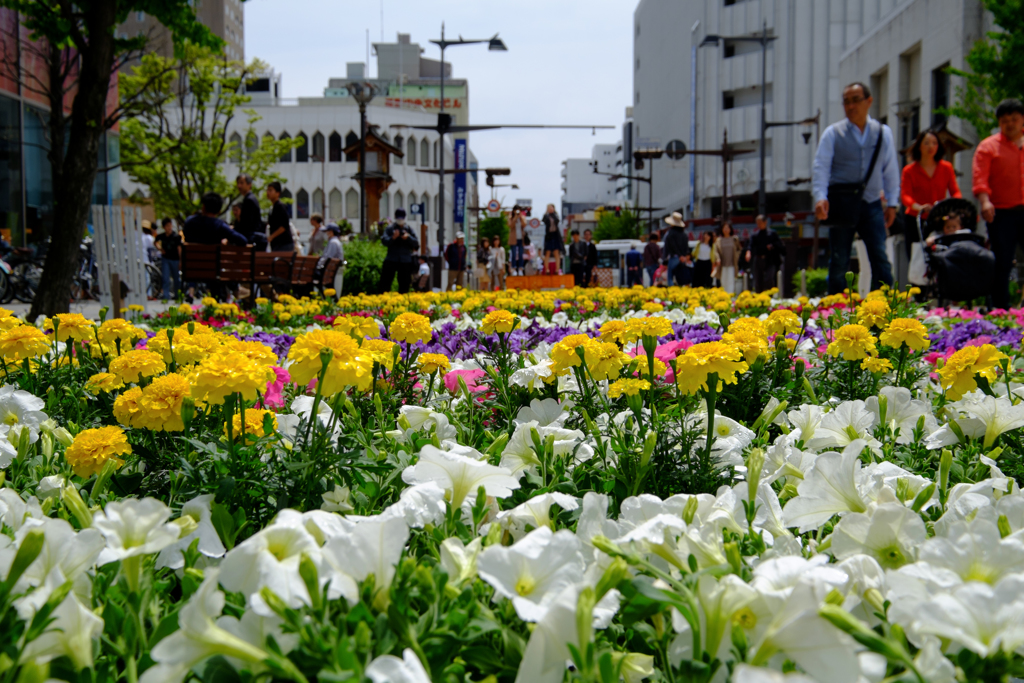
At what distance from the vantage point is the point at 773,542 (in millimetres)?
1456

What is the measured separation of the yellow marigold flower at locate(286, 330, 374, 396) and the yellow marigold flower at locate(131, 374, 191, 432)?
26 centimetres

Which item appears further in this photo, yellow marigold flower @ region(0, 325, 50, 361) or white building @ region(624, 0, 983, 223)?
white building @ region(624, 0, 983, 223)

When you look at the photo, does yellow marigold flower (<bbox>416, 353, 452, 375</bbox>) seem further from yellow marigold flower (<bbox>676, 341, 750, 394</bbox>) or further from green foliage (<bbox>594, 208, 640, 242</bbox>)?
green foliage (<bbox>594, 208, 640, 242</bbox>)

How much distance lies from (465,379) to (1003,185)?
6.54 m

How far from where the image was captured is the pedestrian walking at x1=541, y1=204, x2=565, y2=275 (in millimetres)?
24594

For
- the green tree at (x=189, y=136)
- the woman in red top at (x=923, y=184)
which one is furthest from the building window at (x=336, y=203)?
the woman in red top at (x=923, y=184)

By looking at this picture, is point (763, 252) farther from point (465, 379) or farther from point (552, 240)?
point (465, 379)

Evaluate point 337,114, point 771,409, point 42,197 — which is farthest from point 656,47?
point 771,409

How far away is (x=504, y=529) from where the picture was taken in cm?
162

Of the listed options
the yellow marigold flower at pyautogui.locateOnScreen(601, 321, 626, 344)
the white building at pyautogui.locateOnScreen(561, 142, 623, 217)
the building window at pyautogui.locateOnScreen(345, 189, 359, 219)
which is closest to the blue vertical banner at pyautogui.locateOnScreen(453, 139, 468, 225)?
the building window at pyautogui.locateOnScreen(345, 189, 359, 219)

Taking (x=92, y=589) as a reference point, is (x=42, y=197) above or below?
above

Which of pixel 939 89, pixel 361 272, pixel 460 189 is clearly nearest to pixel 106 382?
pixel 361 272

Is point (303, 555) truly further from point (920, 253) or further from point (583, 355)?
point (920, 253)

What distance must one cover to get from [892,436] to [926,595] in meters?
1.32
